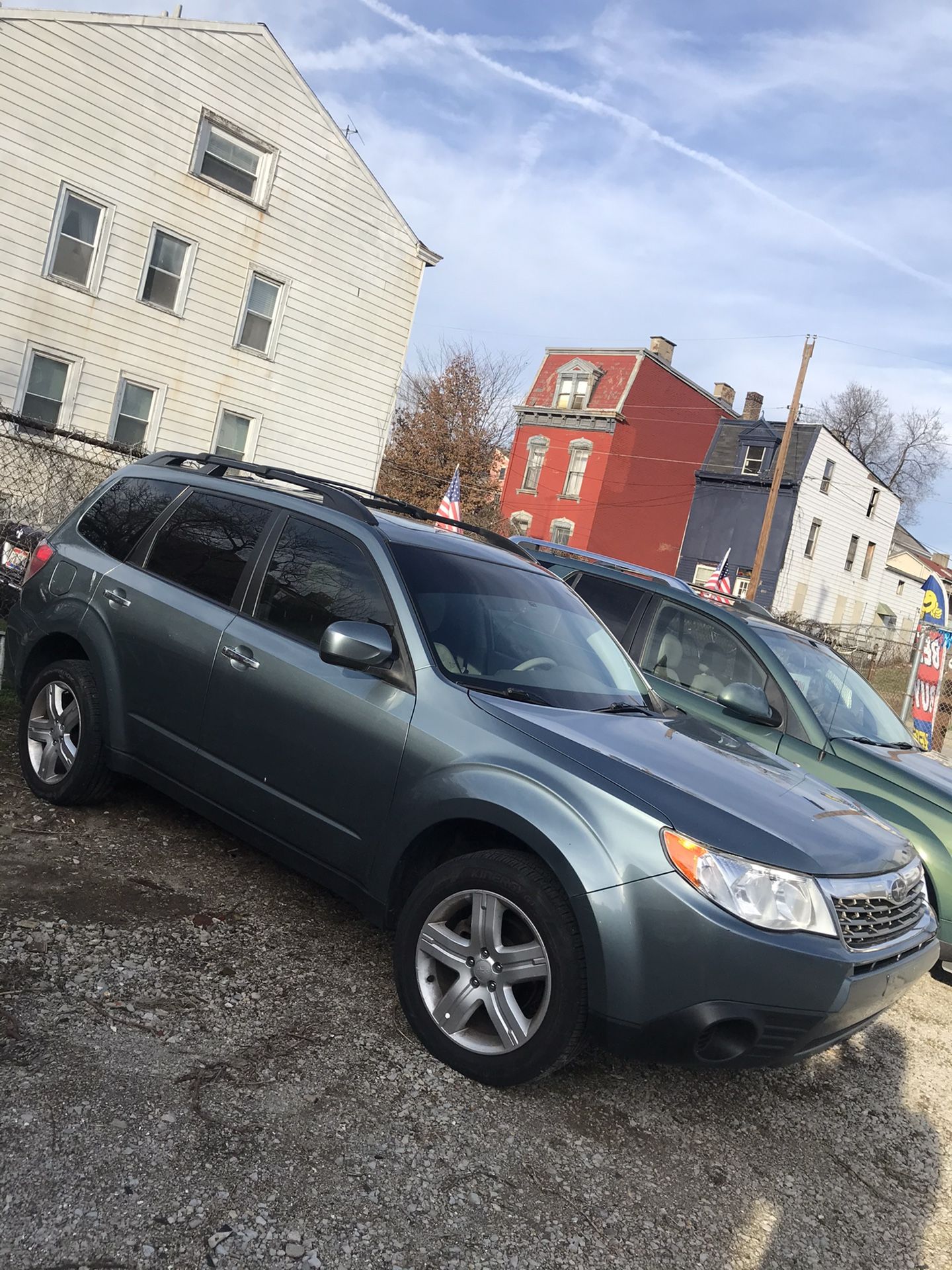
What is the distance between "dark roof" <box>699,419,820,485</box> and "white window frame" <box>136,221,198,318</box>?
2293cm

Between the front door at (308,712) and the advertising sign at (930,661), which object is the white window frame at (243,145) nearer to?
the advertising sign at (930,661)

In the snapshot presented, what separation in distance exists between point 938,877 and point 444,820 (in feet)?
9.91

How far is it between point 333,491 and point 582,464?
35778 mm

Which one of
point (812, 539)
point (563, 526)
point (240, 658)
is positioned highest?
point (812, 539)

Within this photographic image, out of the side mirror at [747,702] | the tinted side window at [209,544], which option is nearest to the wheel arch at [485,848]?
the tinted side window at [209,544]

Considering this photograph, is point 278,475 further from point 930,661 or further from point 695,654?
point 930,661

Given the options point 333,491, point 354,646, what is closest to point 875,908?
point 354,646

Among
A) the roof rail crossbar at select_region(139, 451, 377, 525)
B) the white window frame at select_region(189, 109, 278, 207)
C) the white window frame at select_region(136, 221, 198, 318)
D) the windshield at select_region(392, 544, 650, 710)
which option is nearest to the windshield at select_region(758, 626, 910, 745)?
the windshield at select_region(392, 544, 650, 710)

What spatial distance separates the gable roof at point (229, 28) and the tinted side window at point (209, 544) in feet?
A: 51.0

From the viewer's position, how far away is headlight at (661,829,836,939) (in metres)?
2.98

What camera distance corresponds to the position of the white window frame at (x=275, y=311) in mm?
19891

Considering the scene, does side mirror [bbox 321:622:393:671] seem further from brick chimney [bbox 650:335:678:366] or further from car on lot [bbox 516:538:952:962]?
brick chimney [bbox 650:335:678:366]

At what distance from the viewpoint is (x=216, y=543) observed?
4.59 meters

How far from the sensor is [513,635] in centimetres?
421
